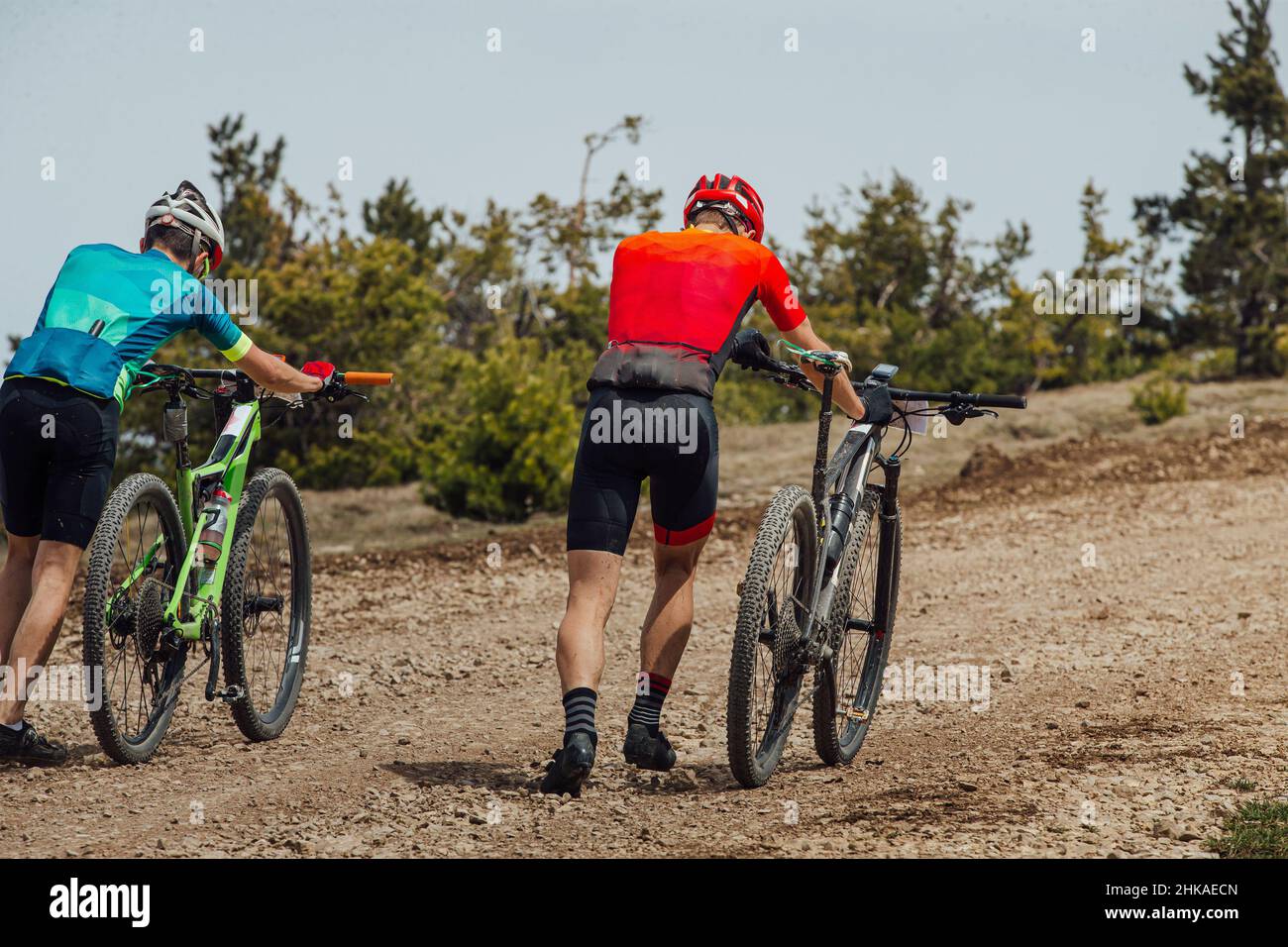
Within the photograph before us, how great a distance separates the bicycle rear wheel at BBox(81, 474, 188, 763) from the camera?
487 cm

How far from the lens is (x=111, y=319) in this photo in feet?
16.7

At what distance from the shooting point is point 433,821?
4.47m

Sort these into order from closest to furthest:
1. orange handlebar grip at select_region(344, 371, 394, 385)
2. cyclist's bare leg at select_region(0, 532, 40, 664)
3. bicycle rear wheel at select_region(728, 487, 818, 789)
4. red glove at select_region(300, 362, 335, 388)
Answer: bicycle rear wheel at select_region(728, 487, 818, 789) < cyclist's bare leg at select_region(0, 532, 40, 664) < orange handlebar grip at select_region(344, 371, 394, 385) < red glove at select_region(300, 362, 335, 388)

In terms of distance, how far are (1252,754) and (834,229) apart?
3280 cm

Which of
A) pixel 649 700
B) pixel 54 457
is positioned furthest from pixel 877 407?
pixel 54 457

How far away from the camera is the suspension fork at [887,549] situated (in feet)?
17.9

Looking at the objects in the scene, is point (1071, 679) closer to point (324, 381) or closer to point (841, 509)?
point (841, 509)

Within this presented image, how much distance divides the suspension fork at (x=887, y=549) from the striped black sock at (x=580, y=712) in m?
1.51

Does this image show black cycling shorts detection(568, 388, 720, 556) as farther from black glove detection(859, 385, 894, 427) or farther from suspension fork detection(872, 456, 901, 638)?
suspension fork detection(872, 456, 901, 638)

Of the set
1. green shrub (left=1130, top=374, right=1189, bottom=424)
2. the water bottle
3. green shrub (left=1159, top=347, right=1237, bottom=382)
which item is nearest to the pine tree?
green shrub (left=1159, top=347, right=1237, bottom=382)

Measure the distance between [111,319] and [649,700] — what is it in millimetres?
2404

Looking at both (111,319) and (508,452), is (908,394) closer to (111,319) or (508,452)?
(111,319)

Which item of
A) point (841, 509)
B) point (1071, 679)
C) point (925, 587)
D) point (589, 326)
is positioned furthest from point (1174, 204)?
point (841, 509)

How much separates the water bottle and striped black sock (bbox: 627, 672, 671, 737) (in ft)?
5.68
